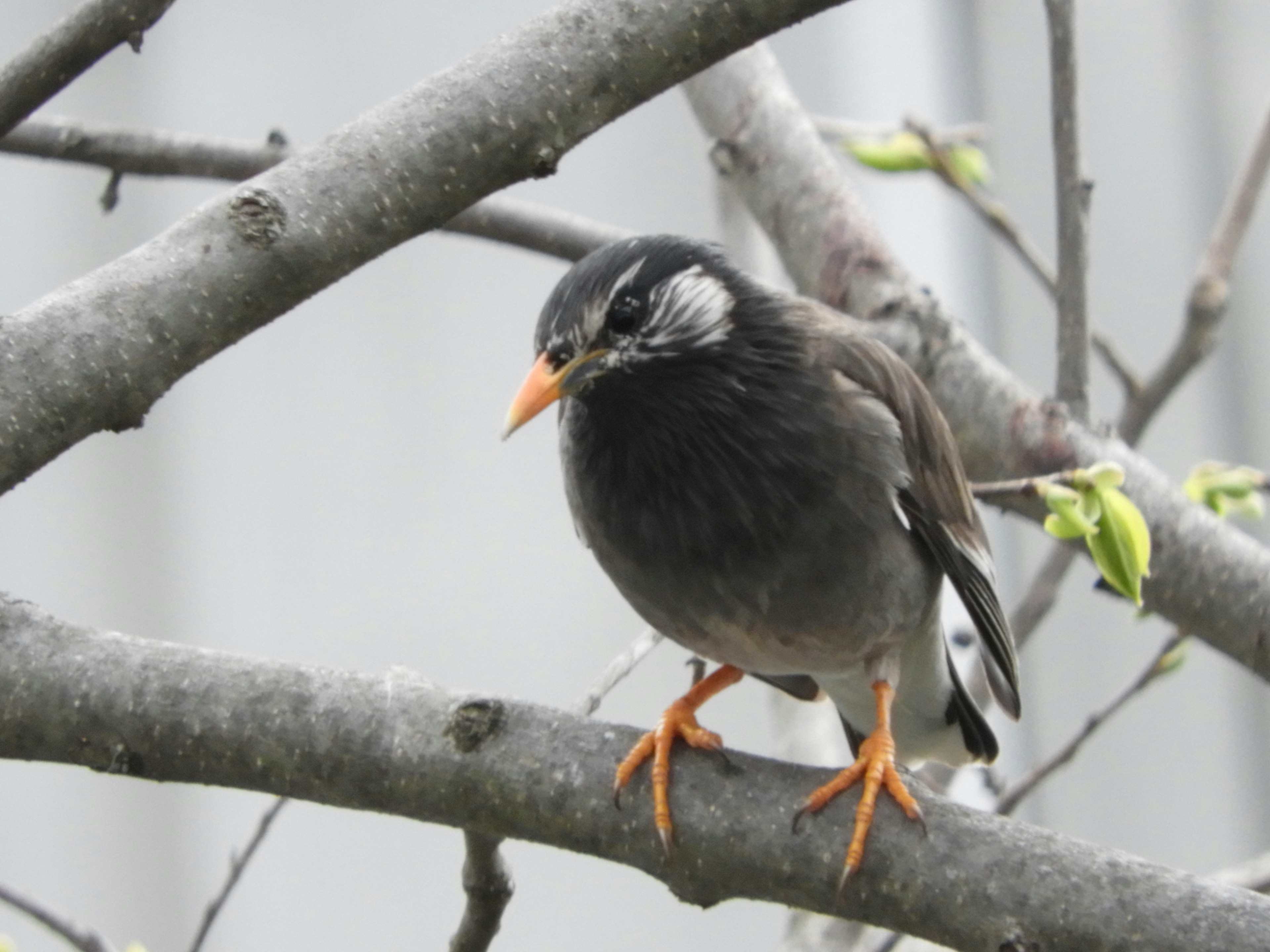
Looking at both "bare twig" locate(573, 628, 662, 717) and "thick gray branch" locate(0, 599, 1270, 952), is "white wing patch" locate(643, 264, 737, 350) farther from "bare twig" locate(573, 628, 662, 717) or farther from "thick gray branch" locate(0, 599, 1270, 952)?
"thick gray branch" locate(0, 599, 1270, 952)

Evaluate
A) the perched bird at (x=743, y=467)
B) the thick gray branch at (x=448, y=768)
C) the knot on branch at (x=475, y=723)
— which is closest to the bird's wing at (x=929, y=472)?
the perched bird at (x=743, y=467)

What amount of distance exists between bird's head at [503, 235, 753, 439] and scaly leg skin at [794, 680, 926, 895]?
0.46 metres

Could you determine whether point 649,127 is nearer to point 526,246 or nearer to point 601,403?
point 526,246

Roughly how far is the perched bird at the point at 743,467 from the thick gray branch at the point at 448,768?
0.17m

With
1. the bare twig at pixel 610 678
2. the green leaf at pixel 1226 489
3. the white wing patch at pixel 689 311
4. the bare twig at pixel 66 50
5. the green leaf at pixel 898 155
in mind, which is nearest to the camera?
the bare twig at pixel 66 50

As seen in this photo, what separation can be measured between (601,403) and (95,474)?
6.18 feet

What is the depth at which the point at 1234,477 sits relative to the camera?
1489mm

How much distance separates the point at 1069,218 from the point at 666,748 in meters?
0.85

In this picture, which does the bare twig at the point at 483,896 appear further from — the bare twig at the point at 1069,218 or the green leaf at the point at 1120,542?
the bare twig at the point at 1069,218

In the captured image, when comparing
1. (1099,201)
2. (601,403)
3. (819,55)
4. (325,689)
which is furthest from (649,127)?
(325,689)

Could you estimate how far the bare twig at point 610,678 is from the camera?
126 cm

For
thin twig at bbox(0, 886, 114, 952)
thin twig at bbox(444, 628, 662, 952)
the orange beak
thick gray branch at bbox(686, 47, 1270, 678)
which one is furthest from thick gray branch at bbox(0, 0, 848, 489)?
thick gray branch at bbox(686, 47, 1270, 678)

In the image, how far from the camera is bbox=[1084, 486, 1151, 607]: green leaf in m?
1.18

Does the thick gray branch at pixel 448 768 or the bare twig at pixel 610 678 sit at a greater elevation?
the thick gray branch at pixel 448 768
